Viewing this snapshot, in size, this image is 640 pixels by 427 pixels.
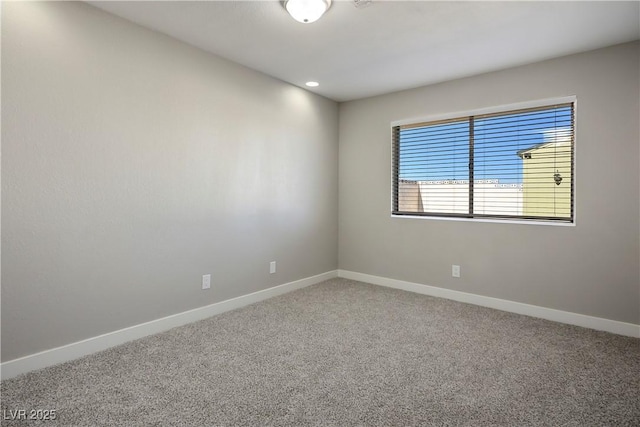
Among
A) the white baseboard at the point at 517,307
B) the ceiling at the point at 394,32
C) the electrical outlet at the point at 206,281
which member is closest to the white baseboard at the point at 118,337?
the electrical outlet at the point at 206,281

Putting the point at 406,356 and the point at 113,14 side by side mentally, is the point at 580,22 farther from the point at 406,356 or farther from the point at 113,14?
the point at 113,14

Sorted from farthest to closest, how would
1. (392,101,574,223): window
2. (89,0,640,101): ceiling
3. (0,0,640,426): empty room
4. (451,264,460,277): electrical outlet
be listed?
(451,264,460,277): electrical outlet, (392,101,574,223): window, (89,0,640,101): ceiling, (0,0,640,426): empty room

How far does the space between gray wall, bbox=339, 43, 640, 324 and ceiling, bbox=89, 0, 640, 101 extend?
9.3 inches

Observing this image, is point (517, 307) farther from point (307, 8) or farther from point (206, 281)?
point (307, 8)

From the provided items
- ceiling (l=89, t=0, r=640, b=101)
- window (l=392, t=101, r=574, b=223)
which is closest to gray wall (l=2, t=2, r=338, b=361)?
ceiling (l=89, t=0, r=640, b=101)

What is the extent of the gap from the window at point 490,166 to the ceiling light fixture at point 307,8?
2.14m

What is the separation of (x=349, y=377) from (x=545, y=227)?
7.74ft

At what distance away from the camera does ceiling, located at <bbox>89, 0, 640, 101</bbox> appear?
232cm

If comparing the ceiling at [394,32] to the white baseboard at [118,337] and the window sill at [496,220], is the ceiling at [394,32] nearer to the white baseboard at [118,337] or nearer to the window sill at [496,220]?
the window sill at [496,220]

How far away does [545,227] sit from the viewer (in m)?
3.19

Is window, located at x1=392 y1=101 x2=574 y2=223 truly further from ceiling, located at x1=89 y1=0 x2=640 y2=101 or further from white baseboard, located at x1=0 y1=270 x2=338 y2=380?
white baseboard, located at x1=0 y1=270 x2=338 y2=380

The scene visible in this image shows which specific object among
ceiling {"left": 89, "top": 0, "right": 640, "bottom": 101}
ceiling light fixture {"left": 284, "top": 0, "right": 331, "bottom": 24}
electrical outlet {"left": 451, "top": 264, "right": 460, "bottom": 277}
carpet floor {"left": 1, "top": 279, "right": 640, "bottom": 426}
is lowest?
carpet floor {"left": 1, "top": 279, "right": 640, "bottom": 426}

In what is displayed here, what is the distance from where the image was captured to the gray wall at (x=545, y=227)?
281cm

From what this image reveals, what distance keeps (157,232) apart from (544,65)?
146 inches
